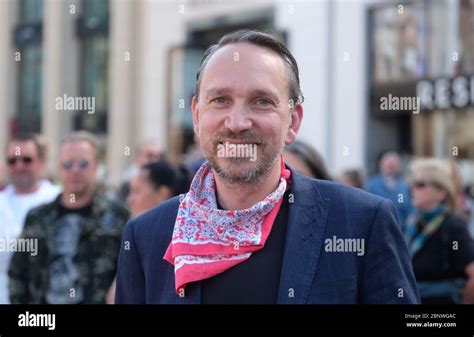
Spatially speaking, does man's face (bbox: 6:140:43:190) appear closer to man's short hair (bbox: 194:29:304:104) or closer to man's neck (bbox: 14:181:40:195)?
man's neck (bbox: 14:181:40:195)

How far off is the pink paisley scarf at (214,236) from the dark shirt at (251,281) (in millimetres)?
18

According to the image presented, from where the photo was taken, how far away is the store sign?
1217 centimetres

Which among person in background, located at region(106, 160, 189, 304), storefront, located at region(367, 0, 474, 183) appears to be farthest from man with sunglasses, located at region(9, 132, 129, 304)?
storefront, located at region(367, 0, 474, 183)

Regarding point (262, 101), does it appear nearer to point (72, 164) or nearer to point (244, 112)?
point (244, 112)

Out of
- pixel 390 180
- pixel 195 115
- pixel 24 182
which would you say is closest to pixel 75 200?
pixel 24 182

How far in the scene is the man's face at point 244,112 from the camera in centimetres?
187

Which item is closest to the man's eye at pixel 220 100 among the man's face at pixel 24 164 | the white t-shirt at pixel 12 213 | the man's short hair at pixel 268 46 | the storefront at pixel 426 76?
the man's short hair at pixel 268 46

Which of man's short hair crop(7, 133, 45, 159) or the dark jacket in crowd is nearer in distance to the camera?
the dark jacket in crowd

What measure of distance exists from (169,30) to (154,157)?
12.0 metres

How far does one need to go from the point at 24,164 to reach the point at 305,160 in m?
2.01

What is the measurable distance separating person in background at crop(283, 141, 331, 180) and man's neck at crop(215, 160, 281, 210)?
1885 mm

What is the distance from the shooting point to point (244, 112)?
6.14ft
